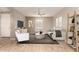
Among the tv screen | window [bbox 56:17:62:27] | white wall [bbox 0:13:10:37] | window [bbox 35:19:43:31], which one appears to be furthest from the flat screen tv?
window [bbox 56:17:62:27]

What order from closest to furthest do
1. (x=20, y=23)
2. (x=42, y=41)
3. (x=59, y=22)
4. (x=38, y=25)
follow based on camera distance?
(x=20, y=23) → (x=38, y=25) → (x=59, y=22) → (x=42, y=41)

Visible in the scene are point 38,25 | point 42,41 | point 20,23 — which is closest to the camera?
point 20,23

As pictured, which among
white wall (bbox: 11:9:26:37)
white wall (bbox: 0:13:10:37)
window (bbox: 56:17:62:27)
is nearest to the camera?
white wall (bbox: 0:13:10:37)

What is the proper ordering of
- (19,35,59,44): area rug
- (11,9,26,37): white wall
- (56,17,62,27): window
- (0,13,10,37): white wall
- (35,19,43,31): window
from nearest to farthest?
1. (0,13,10,37): white wall
2. (11,9,26,37): white wall
3. (35,19,43,31): window
4. (56,17,62,27): window
5. (19,35,59,44): area rug

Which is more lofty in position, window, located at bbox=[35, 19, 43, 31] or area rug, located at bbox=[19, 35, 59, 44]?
window, located at bbox=[35, 19, 43, 31]

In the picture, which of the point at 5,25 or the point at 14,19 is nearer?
the point at 5,25

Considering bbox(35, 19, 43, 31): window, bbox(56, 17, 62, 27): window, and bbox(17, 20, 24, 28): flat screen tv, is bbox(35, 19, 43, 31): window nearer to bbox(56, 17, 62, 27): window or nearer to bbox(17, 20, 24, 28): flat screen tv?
bbox(17, 20, 24, 28): flat screen tv

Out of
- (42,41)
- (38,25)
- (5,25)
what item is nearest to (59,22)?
(38,25)

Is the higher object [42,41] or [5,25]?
[5,25]

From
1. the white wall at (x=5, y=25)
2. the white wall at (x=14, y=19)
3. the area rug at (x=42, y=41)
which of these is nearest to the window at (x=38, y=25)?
the white wall at (x=14, y=19)

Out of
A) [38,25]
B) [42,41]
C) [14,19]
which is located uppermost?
[14,19]

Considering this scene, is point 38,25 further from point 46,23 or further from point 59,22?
point 59,22
